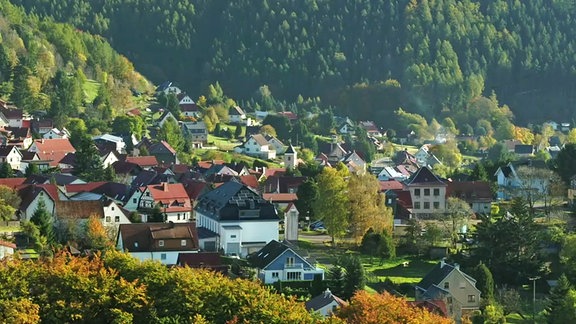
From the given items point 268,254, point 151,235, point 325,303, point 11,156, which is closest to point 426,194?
point 268,254

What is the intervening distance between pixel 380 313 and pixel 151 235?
15218 millimetres

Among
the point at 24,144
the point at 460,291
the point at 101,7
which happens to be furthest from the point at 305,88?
the point at 460,291

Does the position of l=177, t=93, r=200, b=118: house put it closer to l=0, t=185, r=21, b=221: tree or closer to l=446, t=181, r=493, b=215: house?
l=446, t=181, r=493, b=215: house

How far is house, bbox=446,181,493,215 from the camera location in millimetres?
58800

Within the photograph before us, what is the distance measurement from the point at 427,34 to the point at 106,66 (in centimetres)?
4213

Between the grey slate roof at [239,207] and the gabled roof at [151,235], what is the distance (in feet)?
11.6

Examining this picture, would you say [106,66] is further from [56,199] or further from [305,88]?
[56,199]

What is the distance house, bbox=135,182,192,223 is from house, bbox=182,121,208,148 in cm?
2839

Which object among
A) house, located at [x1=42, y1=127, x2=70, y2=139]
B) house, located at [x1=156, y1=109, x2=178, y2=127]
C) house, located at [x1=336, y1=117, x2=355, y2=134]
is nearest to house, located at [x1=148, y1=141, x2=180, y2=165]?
house, located at [x1=42, y1=127, x2=70, y2=139]

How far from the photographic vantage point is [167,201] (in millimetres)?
53219

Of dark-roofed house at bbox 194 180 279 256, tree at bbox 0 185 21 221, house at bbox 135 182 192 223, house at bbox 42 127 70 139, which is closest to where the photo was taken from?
dark-roofed house at bbox 194 180 279 256

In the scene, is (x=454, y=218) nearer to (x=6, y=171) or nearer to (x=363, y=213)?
(x=363, y=213)

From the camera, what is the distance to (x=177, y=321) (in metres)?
30.3

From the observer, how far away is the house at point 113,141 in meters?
72.5
